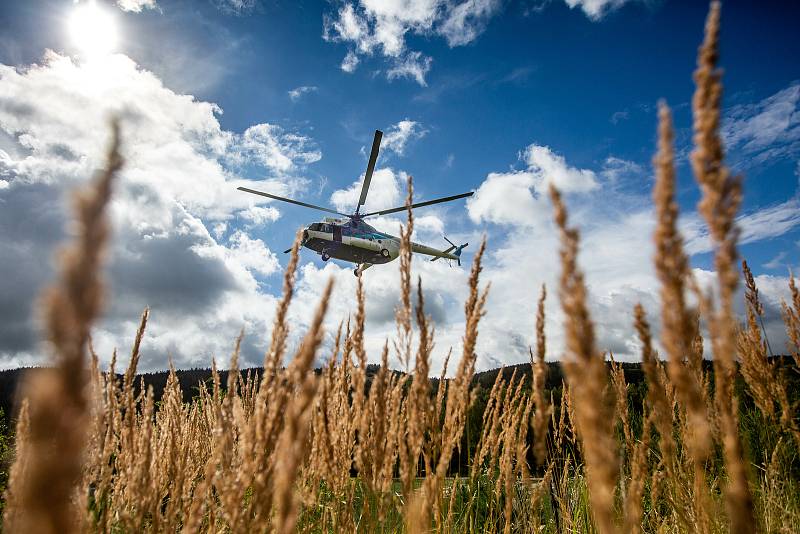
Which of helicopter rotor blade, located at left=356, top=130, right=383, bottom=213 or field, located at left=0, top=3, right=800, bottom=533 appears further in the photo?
helicopter rotor blade, located at left=356, top=130, right=383, bottom=213

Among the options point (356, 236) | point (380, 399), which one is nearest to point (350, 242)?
point (356, 236)

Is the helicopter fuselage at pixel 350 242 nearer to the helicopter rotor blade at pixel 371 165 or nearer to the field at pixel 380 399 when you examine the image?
the helicopter rotor blade at pixel 371 165

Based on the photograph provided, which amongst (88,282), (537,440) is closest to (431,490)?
(537,440)

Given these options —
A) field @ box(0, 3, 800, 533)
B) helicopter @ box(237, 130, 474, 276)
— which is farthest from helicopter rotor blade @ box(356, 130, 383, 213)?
field @ box(0, 3, 800, 533)

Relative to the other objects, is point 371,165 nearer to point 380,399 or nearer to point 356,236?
point 356,236

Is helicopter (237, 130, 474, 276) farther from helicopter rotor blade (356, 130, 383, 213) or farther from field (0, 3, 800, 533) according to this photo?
field (0, 3, 800, 533)

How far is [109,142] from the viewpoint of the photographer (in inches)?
19.8

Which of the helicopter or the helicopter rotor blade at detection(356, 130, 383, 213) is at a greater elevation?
the helicopter rotor blade at detection(356, 130, 383, 213)

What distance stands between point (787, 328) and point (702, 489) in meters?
1.80

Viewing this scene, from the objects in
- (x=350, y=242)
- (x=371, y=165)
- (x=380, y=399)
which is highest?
(x=371, y=165)

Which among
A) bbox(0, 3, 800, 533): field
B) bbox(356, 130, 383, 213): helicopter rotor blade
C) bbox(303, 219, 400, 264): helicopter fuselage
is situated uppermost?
bbox(356, 130, 383, 213): helicopter rotor blade

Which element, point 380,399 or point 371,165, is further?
point 371,165

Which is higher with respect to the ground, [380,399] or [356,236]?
[356,236]

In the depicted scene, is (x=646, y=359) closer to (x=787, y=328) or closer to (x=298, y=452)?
(x=298, y=452)
